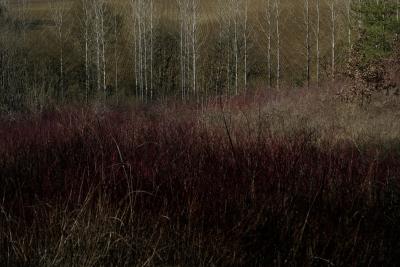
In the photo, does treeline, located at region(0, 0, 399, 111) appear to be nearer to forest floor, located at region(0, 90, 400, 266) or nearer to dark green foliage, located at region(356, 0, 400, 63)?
dark green foliage, located at region(356, 0, 400, 63)

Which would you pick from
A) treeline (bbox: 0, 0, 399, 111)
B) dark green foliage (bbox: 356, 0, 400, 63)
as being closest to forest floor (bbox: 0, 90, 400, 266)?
dark green foliage (bbox: 356, 0, 400, 63)

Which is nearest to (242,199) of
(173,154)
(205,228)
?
(205,228)

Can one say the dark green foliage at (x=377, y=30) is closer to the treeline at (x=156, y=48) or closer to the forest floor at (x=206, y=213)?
the forest floor at (x=206, y=213)

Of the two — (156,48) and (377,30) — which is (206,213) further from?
(156,48)

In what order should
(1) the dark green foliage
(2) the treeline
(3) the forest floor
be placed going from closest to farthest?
(3) the forest floor, (1) the dark green foliage, (2) the treeline

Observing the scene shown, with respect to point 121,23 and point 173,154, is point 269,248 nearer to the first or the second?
point 173,154

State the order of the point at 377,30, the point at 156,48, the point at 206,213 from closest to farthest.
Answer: the point at 206,213
the point at 377,30
the point at 156,48

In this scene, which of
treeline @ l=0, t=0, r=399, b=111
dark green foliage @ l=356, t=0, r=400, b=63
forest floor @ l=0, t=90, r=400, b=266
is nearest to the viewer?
forest floor @ l=0, t=90, r=400, b=266

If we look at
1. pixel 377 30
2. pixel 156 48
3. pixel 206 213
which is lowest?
pixel 206 213

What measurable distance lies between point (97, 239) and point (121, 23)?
45.7 meters

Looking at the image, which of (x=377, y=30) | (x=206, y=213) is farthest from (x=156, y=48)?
(x=206, y=213)

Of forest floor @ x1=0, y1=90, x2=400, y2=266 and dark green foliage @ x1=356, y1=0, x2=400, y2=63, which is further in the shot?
dark green foliage @ x1=356, y1=0, x2=400, y2=63

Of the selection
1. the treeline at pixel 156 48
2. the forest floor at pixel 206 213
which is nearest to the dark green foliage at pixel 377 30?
the forest floor at pixel 206 213

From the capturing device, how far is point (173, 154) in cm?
367
